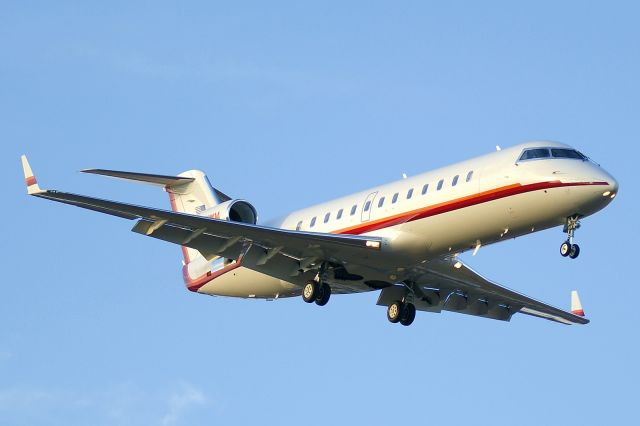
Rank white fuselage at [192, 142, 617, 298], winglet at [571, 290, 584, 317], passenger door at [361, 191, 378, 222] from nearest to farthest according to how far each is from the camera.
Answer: white fuselage at [192, 142, 617, 298] < passenger door at [361, 191, 378, 222] < winglet at [571, 290, 584, 317]

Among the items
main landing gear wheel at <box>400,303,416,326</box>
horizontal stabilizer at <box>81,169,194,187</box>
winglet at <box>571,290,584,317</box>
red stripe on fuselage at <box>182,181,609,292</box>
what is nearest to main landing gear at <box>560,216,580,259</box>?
red stripe on fuselage at <box>182,181,609,292</box>

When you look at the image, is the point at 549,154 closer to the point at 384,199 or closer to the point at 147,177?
the point at 384,199

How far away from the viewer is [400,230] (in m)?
A: 27.9

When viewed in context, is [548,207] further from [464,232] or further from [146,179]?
[146,179]

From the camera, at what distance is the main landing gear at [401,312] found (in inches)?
1233

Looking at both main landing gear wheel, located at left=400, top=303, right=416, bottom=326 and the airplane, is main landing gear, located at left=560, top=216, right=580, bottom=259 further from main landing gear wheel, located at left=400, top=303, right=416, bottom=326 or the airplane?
main landing gear wheel, located at left=400, top=303, right=416, bottom=326

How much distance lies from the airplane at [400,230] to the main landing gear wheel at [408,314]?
28mm

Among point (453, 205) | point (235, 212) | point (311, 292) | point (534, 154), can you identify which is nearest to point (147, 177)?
point (235, 212)

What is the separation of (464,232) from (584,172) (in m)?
2.73

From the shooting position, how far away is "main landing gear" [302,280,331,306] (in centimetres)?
2947

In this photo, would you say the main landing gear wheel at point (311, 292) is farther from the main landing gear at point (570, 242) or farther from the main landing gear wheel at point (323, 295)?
the main landing gear at point (570, 242)

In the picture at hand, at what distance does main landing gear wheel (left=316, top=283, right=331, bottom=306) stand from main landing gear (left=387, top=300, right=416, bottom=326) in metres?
2.44

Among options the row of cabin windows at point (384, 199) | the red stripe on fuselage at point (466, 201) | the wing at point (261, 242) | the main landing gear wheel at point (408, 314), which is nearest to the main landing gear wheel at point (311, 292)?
the wing at point (261, 242)

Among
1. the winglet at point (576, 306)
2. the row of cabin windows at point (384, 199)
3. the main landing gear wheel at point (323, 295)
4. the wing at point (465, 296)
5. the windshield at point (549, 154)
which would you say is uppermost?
the windshield at point (549, 154)
